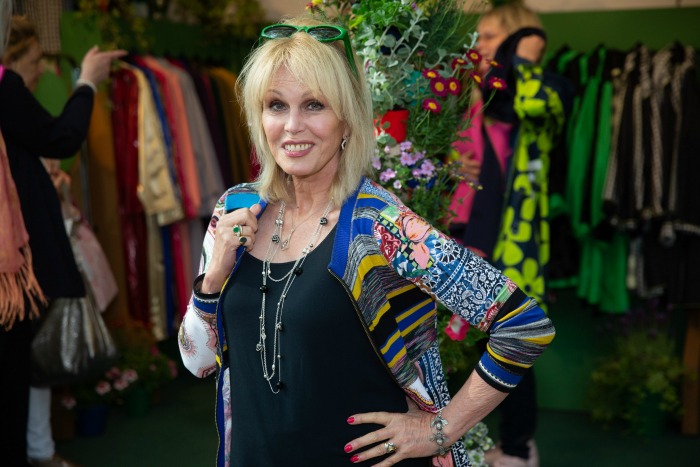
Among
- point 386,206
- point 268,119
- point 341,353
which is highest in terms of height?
point 268,119

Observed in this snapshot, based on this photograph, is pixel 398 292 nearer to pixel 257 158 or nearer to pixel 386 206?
pixel 386 206

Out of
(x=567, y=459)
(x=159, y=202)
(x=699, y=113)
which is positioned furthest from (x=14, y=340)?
(x=699, y=113)

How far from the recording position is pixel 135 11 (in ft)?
17.2

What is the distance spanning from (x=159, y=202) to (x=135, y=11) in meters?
1.21

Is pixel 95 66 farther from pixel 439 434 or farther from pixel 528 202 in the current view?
pixel 439 434

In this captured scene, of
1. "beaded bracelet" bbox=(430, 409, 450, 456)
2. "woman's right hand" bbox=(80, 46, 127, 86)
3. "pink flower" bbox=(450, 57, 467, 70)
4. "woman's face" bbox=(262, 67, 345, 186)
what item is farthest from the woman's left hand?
"woman's right hand" bbox=(80, 46, 127, 86)

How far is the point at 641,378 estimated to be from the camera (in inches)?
175

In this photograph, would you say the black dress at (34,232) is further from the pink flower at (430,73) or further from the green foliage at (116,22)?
the pink flower at (430,73)

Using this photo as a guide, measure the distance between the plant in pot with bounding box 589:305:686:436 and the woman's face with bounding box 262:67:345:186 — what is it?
3096 millimetres

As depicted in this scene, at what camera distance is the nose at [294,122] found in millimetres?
1796

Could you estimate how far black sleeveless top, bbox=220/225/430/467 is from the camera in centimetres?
172

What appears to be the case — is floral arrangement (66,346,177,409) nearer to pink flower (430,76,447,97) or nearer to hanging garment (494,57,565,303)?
hanging garment (494,57,565,303)

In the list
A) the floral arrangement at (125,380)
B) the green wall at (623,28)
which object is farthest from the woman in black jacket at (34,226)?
the green wall at (623,28)

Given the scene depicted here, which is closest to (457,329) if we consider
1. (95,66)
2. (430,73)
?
(430,73)
